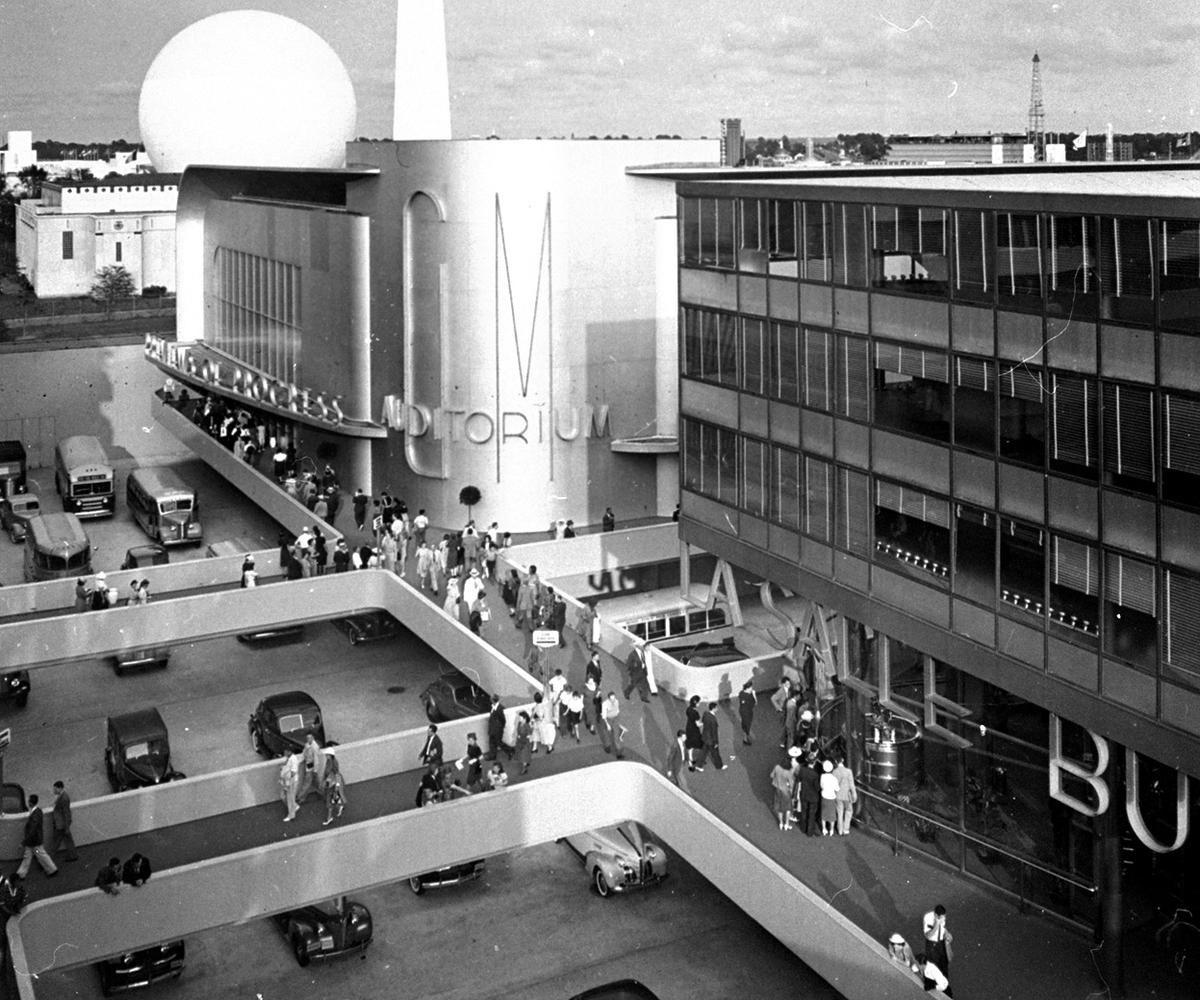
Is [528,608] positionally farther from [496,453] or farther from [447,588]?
[496,453]

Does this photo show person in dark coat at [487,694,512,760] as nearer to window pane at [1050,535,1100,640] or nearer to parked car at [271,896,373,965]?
parked car at [271,896,373,965]

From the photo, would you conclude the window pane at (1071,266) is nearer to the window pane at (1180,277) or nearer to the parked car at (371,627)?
the window pane at (1180,277)

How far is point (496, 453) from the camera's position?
4141 cm

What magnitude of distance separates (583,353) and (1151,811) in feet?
79.0

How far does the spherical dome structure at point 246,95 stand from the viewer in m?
56.9

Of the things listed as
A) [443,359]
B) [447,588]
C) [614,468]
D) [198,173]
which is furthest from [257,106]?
[447,588]

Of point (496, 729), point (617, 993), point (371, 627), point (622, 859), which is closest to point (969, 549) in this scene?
point (622, 859)

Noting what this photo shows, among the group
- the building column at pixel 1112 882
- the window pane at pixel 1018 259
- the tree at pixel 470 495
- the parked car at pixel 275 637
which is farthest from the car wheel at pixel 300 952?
the tree at pixel 470 495

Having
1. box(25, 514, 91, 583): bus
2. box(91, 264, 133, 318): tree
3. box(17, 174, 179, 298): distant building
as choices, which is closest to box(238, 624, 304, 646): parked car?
box(25, 514, 91, 583): bus

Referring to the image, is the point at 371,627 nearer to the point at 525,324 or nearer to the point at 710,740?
the point at 525,324

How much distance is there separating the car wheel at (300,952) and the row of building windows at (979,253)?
12891 millimetres

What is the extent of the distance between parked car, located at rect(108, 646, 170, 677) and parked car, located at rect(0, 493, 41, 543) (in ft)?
40.3

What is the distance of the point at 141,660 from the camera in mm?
37188

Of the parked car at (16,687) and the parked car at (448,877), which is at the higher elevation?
the parked car at (16,687)
